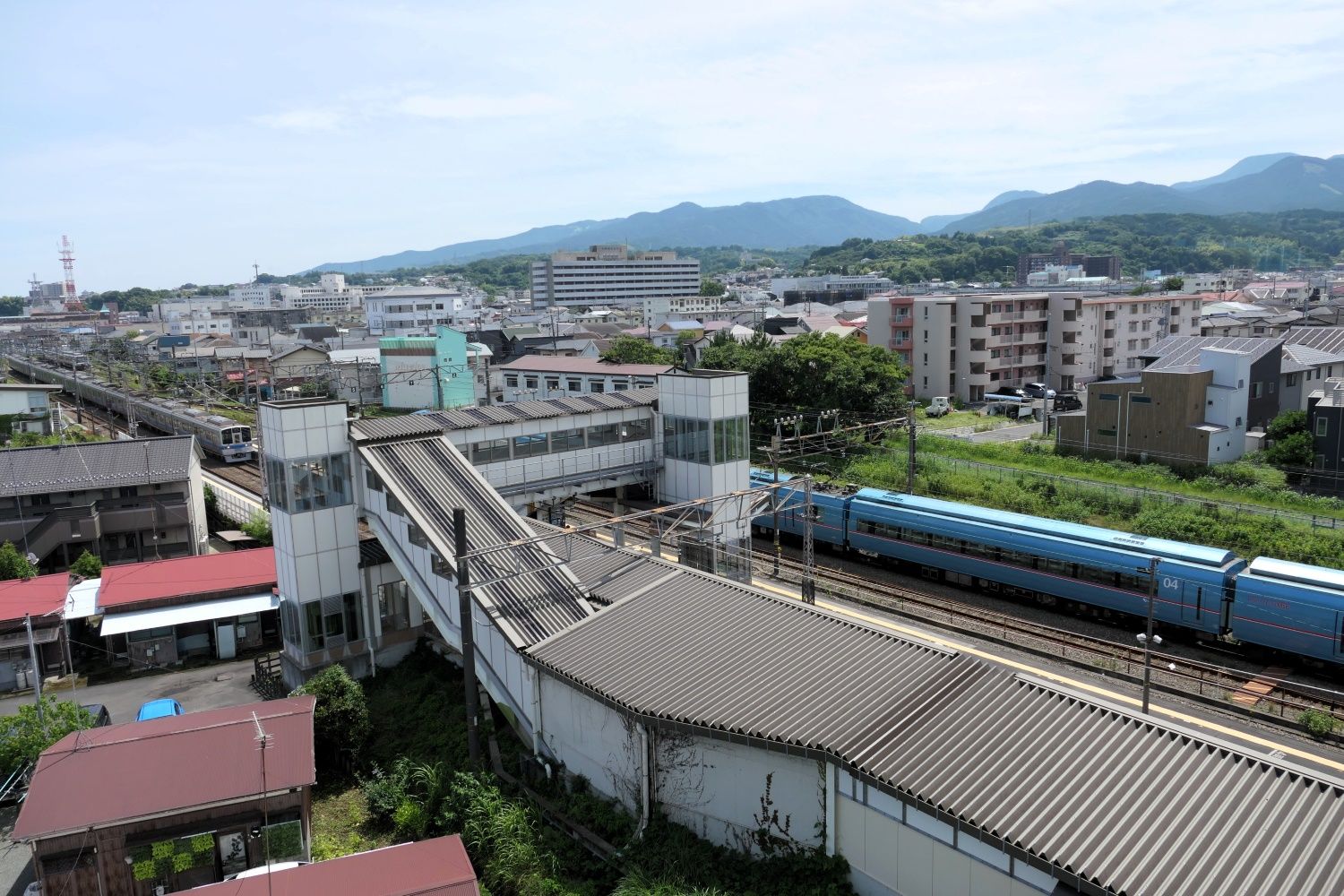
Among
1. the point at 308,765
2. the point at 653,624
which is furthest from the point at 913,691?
→ the point at 308,765

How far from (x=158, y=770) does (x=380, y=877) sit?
4.72 meters

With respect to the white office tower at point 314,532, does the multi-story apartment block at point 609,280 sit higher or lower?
higher

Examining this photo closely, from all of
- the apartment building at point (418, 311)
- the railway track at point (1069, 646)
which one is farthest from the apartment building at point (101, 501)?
the apartment building at point (418, 311)

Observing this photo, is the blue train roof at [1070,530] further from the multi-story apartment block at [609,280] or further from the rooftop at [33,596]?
the multi-story apartment block at [609,280]

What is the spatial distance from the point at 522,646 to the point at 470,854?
318 cm

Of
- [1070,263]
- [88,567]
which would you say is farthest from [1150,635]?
[1070,263]

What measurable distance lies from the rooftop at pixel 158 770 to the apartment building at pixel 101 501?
668 inches

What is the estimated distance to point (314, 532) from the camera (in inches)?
762

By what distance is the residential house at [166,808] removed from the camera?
12.3m

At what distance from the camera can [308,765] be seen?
13.6 meters

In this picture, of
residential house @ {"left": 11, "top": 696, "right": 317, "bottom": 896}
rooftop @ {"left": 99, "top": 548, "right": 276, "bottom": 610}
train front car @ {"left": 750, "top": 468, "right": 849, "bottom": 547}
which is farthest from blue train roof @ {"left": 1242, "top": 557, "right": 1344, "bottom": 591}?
rooftop @ {"left": 99, "top": 548, "right": 276, "bottom": 610}

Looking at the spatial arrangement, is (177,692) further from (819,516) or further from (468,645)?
(819,516)

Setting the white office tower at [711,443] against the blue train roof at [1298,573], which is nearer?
the blue train roof at [1298,573]

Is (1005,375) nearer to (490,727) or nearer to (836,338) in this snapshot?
(836,338)
